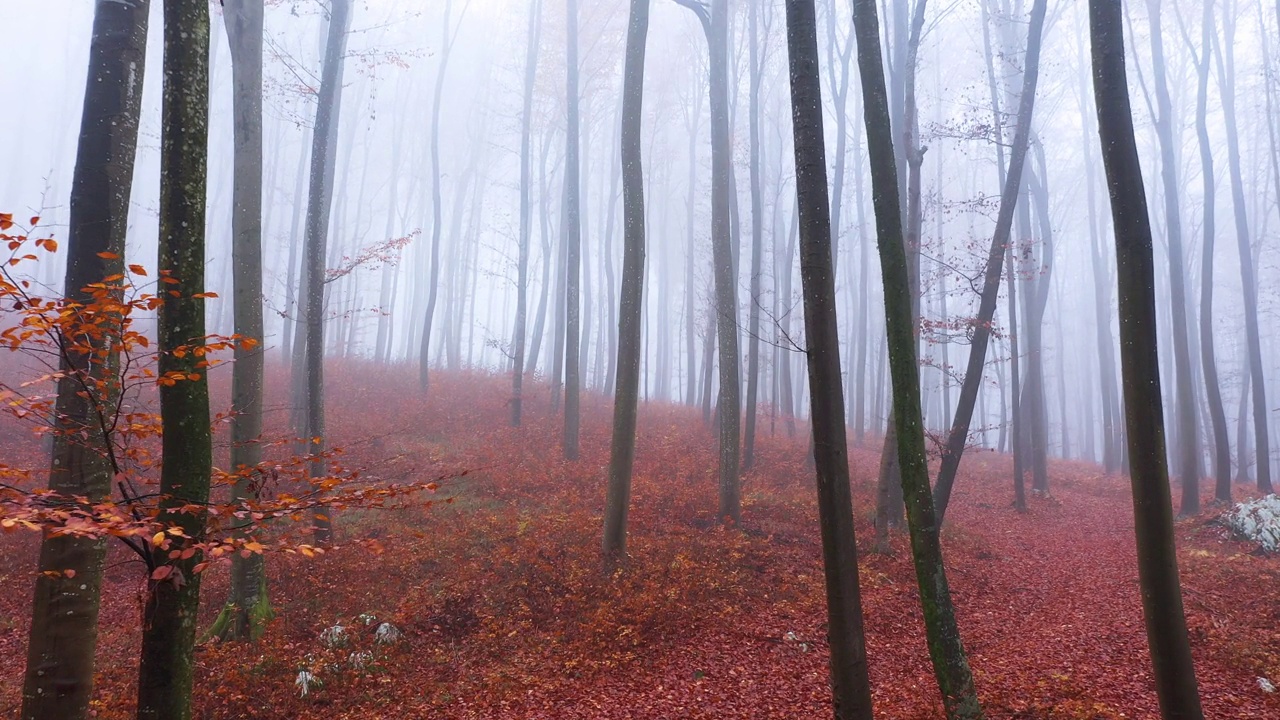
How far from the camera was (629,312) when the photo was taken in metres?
9.88

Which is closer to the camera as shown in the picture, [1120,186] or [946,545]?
[1120,186]

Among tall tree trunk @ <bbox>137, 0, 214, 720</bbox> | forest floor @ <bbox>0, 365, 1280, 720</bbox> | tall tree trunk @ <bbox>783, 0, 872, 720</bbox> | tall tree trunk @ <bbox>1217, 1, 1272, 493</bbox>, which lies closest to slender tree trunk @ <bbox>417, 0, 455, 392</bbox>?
forest floor @ <bbox>0, 365, 1280, 720</bbox>

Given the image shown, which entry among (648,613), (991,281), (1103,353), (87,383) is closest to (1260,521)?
(991,281)

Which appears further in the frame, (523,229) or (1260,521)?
(523,229)

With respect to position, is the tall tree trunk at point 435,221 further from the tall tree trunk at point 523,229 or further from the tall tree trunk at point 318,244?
the tall tree trunk at point 318,244

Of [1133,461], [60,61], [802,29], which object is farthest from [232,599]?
[60,61]

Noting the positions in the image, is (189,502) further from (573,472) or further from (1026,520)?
(1026,520)

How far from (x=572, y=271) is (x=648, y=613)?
9580 mm

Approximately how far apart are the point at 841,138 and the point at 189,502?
17.9 metres

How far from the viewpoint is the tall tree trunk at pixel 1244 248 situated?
1656cm

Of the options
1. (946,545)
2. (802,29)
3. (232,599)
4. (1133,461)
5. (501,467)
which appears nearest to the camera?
(1133,461)

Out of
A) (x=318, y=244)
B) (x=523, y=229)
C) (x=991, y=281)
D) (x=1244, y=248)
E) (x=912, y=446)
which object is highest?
(x=523, y=229)

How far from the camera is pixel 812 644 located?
7.76 metres

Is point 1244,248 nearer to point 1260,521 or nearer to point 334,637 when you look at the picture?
point 1260,521
